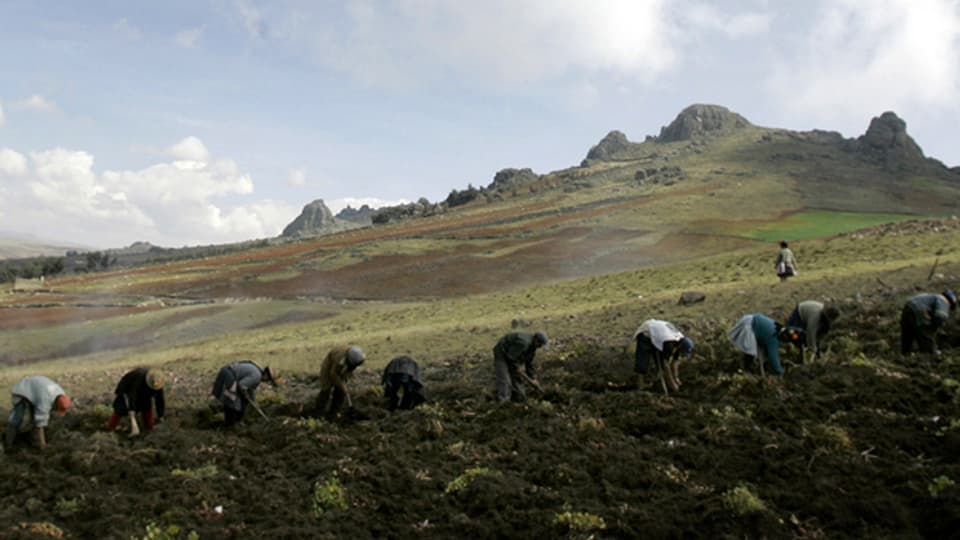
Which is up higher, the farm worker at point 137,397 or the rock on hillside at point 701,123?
the rock on hillside at point 701,123

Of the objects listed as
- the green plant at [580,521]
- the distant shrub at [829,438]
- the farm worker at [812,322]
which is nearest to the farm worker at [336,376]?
the green plant at [580,521]

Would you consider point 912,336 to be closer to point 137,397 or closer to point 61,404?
point 137,397

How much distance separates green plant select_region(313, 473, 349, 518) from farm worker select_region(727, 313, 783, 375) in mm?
8867

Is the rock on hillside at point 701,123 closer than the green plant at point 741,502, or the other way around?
the green plant at point 741,502

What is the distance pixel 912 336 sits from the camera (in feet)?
48.8

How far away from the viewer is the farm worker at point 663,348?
46.4 ft

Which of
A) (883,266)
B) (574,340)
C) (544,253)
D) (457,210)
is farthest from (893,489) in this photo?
(457,210)

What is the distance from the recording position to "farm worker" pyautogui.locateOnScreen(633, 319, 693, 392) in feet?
46.4

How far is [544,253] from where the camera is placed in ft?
194

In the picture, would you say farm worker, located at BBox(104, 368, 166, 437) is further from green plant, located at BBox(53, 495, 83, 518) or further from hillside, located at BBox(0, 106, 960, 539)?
green plant, located at BBox(53, 495, 83, 518)

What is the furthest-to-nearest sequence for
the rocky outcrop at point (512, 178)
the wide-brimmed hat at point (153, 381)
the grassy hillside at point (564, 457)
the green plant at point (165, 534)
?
the rocky outcrop at point (512, 178) → the wide-brimmed hat at point (153, 381) → the grassy hillside at point (564, 457) → the green plant at point (165, 534)

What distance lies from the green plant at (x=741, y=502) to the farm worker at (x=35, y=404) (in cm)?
1116

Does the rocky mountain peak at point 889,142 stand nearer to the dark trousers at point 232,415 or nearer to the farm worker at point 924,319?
the farm worker at point 924,319

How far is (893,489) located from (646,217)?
66019 millimetres
